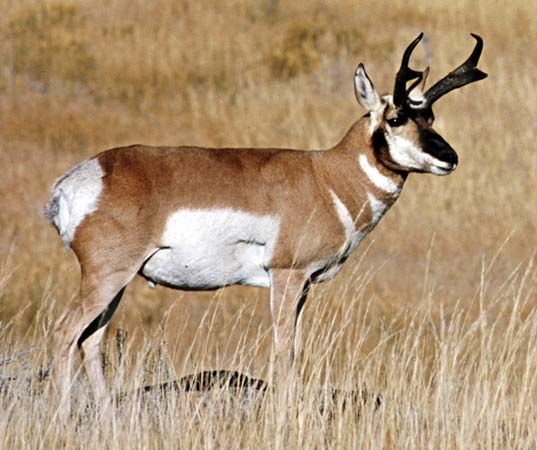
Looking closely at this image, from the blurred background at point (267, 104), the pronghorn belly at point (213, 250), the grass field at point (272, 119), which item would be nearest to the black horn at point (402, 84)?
the pronghorn belly at point (213, 250)

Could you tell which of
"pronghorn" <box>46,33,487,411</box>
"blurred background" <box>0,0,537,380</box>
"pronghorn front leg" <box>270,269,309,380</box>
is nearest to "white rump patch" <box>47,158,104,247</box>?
"pronghorn" <box>46,33,487,411</box>

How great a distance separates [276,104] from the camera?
100 feet

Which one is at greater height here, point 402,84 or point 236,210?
point 402,84

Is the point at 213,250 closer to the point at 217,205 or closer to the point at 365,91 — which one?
the point at 217,205

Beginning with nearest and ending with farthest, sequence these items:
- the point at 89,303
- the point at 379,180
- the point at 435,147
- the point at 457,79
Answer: the point at 89,303
the point at 435,147
the point at 379,180
the point at 457,79

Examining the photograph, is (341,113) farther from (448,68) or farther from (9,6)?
(9,6)

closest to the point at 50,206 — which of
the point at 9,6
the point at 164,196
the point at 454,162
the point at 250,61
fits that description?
the point at 164,196

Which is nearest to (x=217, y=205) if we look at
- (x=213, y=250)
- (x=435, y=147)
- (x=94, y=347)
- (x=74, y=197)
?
(x=213, y=250)

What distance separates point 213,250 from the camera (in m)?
9.52

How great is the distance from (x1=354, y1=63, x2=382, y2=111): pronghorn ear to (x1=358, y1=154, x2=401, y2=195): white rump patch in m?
0.41

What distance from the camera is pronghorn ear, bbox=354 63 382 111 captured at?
9945mm

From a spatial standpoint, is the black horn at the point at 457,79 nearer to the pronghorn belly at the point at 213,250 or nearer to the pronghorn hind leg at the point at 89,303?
the pronghorn belly at the point at 213,250

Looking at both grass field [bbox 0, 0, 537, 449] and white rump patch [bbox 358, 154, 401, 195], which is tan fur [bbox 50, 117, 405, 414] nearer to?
white rump patch [bbox 358, 154, 401, 195]

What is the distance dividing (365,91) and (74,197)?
2217 mm
